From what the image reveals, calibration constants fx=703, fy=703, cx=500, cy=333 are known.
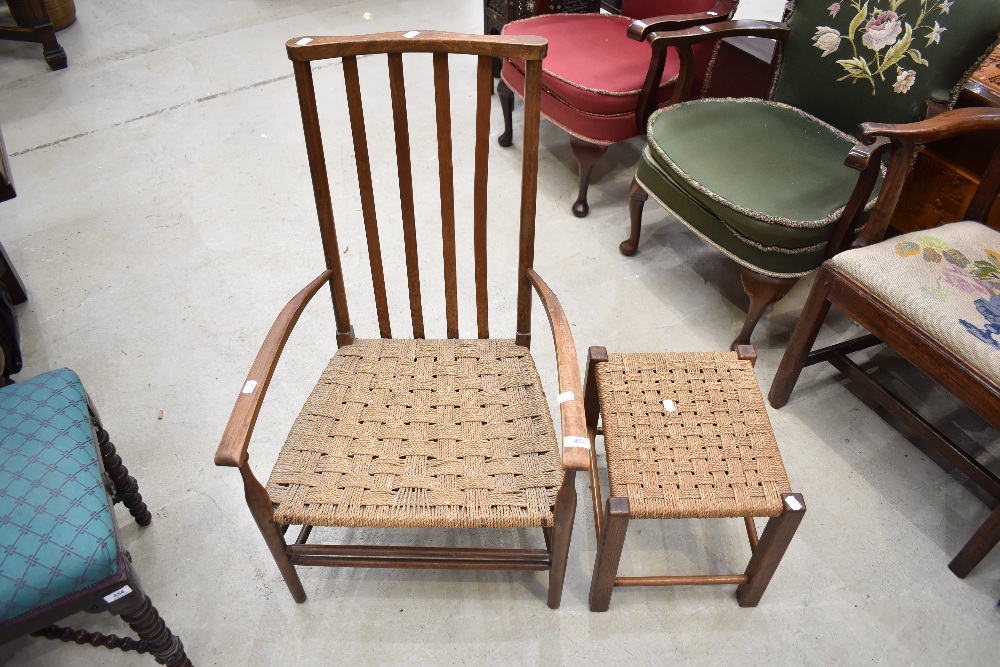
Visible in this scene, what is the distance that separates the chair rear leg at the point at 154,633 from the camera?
1221 millimetres

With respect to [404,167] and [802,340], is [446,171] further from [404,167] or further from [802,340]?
[802,340]

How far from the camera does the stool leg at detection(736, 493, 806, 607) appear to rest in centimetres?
131

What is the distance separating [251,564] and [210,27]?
3249 mm

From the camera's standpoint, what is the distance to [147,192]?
8.83ft

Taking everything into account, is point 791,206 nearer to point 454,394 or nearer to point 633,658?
point 454,394

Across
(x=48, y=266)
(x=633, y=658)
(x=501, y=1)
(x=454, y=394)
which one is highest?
(x=501, y=1)

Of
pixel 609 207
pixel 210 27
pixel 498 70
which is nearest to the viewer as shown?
pixel 609 207

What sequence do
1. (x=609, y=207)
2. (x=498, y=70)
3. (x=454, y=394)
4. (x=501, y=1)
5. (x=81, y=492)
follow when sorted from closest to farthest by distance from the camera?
(x=81, y=492) < (x=454, y=394) < (x=609, y=207) < (x=501, y=1) < (x=498, y=70)

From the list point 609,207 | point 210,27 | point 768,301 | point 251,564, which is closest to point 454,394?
point 251,564

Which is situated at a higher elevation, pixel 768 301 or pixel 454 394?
pixel 454 394

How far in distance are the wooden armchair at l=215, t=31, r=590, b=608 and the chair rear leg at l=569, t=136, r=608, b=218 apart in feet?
3.58

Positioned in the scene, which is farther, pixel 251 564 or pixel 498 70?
pixel 498 70

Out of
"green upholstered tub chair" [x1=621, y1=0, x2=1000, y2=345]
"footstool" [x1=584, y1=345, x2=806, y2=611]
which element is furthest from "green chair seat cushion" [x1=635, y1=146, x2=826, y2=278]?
"footstool" [x1=584, y1=345, x2=806, y2=611]

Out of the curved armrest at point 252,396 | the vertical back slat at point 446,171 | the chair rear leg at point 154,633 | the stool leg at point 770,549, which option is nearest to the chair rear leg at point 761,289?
the stool leg at point 770,549
